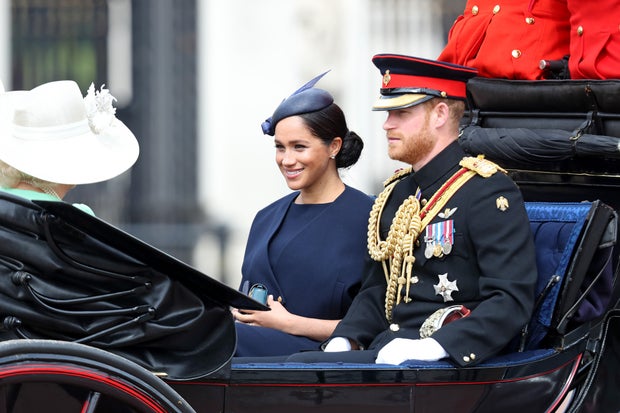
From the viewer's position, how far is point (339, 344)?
13.0 ft

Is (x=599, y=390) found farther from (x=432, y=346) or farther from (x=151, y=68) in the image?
(x=151, y=68)

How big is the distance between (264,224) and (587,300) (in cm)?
106

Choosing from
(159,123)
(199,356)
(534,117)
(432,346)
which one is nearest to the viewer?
(199,356)

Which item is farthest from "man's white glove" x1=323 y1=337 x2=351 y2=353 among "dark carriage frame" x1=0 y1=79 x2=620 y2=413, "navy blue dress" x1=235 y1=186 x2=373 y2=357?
"dark carriage frame" x1=0 y1=79 x2=620 y2=413

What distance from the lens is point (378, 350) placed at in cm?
379

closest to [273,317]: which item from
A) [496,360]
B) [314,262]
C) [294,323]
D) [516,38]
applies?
[294,323]

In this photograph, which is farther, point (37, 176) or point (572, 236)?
point (572, 236)

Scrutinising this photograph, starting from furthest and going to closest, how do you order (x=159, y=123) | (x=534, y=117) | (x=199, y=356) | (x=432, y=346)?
(x=159, y=123) < (x=534, y=117) < (x=432, y=346) < (x=199, y=356)

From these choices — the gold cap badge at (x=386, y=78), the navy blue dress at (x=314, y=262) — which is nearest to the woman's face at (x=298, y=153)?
the navy blue dress at (x=314, y=262)

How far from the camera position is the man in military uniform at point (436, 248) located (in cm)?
365

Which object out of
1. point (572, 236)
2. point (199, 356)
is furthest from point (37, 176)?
point (572, 236)

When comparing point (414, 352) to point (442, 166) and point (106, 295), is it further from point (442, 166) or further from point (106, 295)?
point (106, 295)

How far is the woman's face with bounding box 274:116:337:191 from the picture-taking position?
4270 millimetres

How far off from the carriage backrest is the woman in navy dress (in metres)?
0.53
